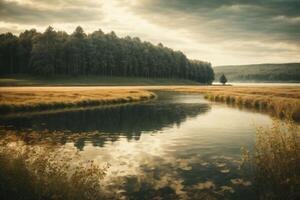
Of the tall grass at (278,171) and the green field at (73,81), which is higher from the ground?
the green field at (73,81)

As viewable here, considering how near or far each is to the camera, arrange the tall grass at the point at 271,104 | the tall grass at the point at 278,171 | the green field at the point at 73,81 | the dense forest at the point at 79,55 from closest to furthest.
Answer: the tall grass at the point at 278,171 < the tall grass at the point at 271,104 < the green field at the point at 73,81 < the dense forest at the point at 79,55

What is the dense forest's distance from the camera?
119062mm

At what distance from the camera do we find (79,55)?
126625mm

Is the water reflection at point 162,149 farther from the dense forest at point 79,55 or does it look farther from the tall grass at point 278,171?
the dense forest at point 79,55

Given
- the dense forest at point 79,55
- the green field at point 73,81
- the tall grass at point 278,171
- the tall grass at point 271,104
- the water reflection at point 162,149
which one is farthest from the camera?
the dense forest at point 79,55

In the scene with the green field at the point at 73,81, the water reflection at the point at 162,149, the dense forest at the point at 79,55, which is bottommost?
the water reflection at the point at 162,149

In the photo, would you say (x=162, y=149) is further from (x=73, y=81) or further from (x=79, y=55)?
(x=79, y=55)

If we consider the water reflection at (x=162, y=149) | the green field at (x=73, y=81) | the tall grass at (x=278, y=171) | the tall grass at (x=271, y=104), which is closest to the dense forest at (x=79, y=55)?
the green field at (x=73, y=81)

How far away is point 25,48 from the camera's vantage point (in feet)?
411

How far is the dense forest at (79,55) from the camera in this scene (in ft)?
391

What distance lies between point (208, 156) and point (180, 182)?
5651 mm

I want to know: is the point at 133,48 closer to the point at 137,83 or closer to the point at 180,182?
the point at 137,83

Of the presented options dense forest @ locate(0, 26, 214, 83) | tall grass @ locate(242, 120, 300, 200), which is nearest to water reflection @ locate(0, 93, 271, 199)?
tall grass @ locate(242, 120, 300, 200)

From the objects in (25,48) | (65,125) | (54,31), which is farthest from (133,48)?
(65,125)
